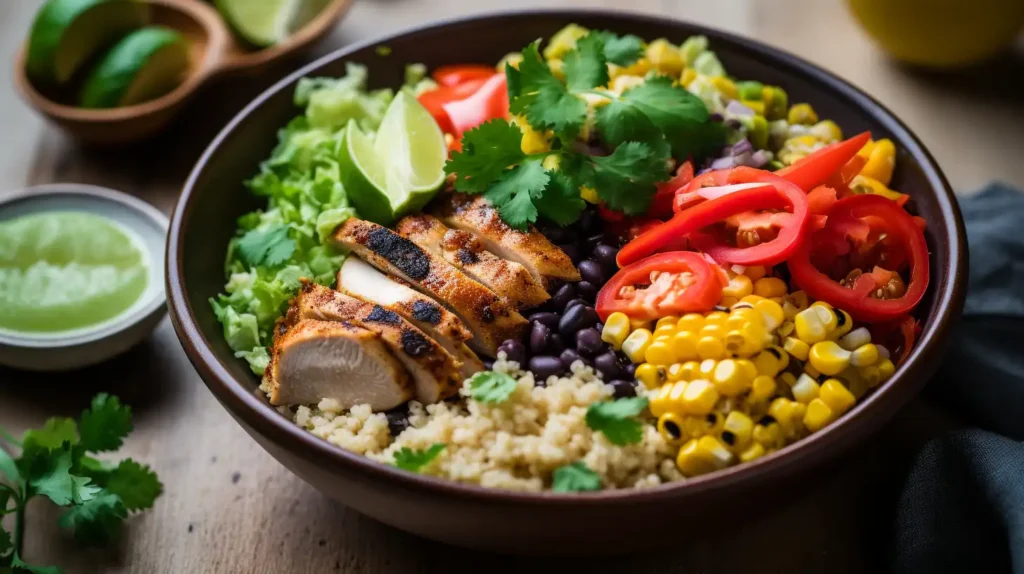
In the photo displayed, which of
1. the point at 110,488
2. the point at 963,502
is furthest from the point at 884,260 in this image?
the point at 110,488

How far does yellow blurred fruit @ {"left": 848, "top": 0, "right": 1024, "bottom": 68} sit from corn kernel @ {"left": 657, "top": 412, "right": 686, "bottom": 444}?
3.26 meters

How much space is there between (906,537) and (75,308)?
3.36 metres

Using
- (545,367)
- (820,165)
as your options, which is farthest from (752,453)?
(820,165)

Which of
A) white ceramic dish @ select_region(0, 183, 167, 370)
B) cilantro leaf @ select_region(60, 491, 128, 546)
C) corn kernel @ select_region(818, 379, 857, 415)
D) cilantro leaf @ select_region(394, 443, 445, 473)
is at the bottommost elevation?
cilantro leaf @ select_region(60, 491, 128, 546)

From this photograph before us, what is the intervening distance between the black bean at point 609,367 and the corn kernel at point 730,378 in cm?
35

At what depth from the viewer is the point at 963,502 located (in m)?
3.32

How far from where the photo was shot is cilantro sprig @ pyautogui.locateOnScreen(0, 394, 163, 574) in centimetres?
343

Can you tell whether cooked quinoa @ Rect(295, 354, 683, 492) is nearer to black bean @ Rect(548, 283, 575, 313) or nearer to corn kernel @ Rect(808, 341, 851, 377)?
black bean @ Rect(548, 283, 575, 313)

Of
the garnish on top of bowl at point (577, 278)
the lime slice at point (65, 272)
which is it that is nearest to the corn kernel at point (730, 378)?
the garnish on top of bowl at point (577, 278)

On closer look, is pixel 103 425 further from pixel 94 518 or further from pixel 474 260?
pixel 474 260

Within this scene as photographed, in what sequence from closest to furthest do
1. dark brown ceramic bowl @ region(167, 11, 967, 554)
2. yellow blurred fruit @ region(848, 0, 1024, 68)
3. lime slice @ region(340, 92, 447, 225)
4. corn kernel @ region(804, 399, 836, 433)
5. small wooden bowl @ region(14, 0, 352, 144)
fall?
dark brown ceramic bowl @ region(167, 11, 967, 554), corn kernel @ region(804, 399, 836, 433), lime slice @ region(340, 92, 447, 225), small wooden bowl @ region(14, 0, 352, 144), yellow blurred fruit @ region(848, 0, 1024, 68)

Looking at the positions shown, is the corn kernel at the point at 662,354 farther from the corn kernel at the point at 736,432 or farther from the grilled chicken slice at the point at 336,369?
the grilled chicken slice at the point at 336,369

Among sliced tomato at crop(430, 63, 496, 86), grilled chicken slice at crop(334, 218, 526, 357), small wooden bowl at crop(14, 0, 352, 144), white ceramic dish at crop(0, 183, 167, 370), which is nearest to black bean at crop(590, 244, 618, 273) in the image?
grilled chicken slice at crop(334, 218, 526, 357)

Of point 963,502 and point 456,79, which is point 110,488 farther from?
point 963,502
